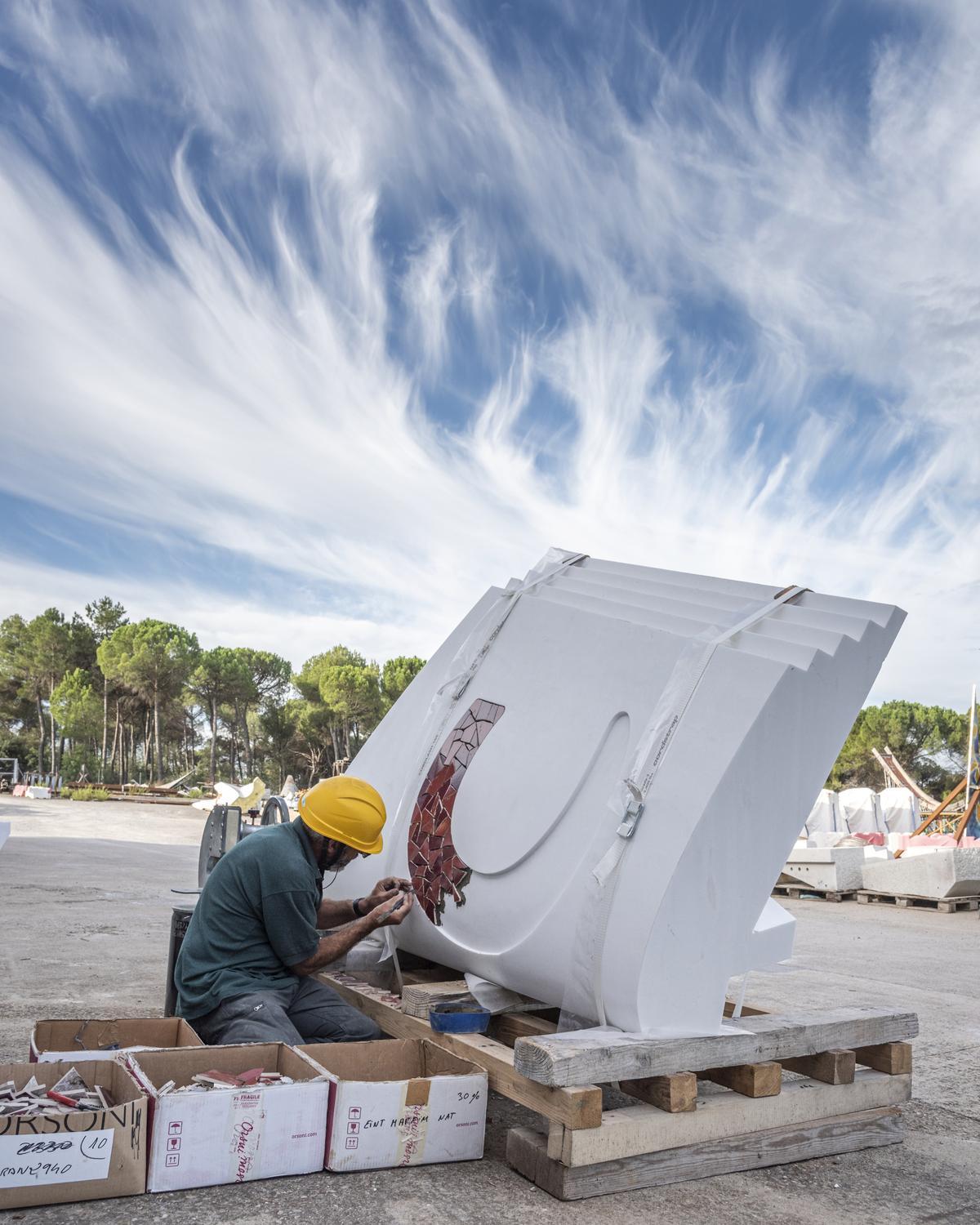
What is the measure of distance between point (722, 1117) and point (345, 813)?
5.06 ft

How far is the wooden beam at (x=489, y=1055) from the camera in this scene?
248cm

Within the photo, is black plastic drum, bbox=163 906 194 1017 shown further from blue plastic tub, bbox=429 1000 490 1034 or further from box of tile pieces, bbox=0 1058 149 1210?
box of tile pieces, bbox=0 1058 149 1210

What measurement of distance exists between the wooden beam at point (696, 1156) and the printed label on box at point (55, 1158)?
Result: 110cm

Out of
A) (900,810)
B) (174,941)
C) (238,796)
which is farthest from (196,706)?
(174,941)

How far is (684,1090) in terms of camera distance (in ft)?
8.77

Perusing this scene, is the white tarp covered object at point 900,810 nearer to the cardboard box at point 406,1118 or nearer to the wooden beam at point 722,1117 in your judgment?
the wooden beam at point 722,1117

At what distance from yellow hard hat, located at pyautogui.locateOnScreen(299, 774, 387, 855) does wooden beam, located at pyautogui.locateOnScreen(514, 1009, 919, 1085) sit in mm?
1041

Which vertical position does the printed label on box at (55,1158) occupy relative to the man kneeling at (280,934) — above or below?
below

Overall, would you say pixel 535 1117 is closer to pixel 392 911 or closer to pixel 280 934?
pixel 392 911

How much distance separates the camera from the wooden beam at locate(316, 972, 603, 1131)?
2482 mm

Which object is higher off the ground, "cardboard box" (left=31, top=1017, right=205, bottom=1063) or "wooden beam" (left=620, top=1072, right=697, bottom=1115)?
"wooden beam" (left=620, top=1072, right=697, bottom=1115)

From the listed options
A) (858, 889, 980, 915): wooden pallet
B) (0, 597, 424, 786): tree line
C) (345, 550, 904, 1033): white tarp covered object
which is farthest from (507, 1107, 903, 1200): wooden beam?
(0, 597, 424, 786): tree line

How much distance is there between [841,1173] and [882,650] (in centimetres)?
163

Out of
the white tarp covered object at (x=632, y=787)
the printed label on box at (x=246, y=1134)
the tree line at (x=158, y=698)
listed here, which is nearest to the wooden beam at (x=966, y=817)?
the white tarp covered object at (x=632, y=787)
